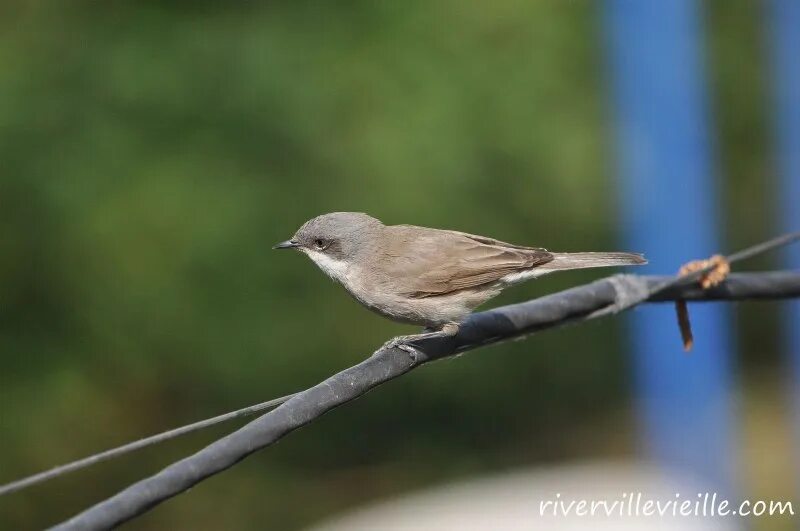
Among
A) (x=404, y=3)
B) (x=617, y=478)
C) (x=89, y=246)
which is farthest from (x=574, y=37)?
(x=89, y=246)

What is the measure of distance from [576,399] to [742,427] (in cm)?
176

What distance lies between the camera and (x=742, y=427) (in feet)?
32.5

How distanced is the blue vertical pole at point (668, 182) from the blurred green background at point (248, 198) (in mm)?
163

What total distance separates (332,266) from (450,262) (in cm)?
54

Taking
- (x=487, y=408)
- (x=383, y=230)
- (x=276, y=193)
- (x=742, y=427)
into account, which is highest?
(x=276, y=193)

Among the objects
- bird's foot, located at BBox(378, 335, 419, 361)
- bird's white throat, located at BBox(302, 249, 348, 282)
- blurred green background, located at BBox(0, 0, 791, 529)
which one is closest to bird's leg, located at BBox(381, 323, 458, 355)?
bird's foot, located at BBox(378, 335, 419, 361)

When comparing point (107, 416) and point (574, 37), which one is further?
point (574, 37)

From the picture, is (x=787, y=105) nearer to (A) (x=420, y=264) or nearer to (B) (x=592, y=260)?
(B) (x=592, y=260)

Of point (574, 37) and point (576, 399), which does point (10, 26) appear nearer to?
point (574, 37)

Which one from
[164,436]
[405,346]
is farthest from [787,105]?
[164,436]

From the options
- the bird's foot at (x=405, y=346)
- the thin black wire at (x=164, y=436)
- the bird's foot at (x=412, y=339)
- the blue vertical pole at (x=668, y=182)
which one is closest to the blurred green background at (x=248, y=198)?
the blue vertical pole at (x=668, y=182)

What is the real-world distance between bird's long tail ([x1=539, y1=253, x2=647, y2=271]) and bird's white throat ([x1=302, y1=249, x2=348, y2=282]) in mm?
913

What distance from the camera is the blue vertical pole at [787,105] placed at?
906cm

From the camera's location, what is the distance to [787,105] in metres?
9.39
